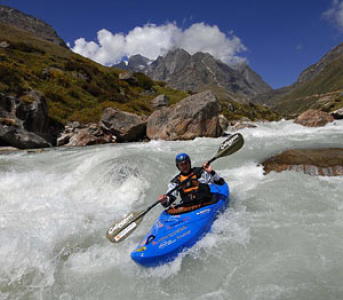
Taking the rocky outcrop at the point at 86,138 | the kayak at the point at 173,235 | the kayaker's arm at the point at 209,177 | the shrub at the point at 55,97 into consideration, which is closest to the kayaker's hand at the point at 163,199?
the kayak at the point at 173,235

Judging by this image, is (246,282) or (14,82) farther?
(14,82)

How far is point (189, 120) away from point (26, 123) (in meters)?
10.6

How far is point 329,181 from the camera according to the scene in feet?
19.2

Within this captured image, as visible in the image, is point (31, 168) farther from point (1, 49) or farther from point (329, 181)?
point (1, 49)

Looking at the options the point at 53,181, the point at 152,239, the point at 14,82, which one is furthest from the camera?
the point at 14,82

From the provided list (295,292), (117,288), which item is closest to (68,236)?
(117,288)

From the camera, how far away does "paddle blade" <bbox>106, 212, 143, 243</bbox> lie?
153 inches

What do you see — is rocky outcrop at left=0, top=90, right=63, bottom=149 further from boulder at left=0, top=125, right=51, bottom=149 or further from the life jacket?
the life jacket

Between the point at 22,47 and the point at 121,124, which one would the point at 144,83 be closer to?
the point at 22,47

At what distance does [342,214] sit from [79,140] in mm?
14826

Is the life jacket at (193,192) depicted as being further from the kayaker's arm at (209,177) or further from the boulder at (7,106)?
the boulder at (7,106)

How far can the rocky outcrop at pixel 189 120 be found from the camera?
14500mm

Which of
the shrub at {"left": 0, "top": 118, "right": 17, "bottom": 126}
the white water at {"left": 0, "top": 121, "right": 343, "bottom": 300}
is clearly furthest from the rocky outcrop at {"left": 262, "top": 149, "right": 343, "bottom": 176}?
the shrub at {"left": 0, "top": 118, "right": 17, "bottom": 126}

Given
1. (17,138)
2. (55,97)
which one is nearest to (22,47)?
(55,97)
